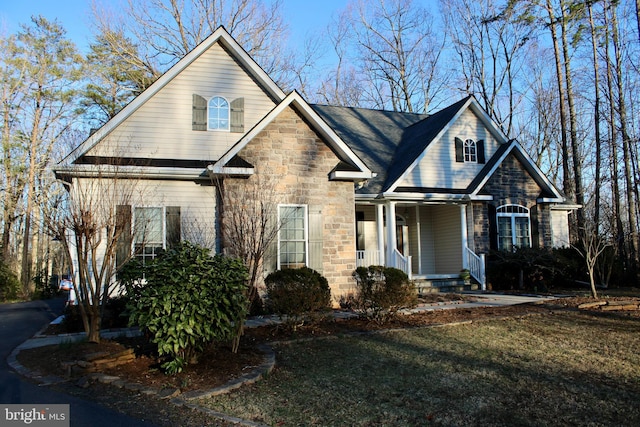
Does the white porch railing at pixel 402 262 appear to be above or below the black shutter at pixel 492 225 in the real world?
below

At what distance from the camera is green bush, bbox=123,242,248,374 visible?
18.9ft

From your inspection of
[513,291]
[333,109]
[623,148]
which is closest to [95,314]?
[513,291]

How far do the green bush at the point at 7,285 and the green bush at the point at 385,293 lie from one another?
1720cm

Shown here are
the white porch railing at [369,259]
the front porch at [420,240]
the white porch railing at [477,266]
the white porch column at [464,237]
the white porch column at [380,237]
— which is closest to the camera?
the white porch column at [380,237]

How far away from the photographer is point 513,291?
14867mm

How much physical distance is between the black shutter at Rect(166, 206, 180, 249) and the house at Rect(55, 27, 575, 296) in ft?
0.08

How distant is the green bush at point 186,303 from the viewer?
5766mm

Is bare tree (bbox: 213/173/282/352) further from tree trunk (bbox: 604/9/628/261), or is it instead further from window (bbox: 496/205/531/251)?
tree trunk (bbox: 604/9/628/261)

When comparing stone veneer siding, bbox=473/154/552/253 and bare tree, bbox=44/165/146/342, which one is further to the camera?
stone veneer siding, bbox=473/154/552/253

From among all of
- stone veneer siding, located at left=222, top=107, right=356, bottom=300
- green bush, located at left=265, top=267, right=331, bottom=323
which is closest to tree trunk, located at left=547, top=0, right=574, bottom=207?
stone veneer siding, located at left=222, top=107, right=356, bottom=300

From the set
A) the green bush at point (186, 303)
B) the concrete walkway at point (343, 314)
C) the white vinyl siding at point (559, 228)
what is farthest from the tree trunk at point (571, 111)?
the green bush at point (186, 303)

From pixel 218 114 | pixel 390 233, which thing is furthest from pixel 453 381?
pixel 390 233

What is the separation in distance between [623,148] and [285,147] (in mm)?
15497

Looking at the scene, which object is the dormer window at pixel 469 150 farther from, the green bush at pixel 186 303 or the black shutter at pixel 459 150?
the green bush at pixel 186 303
